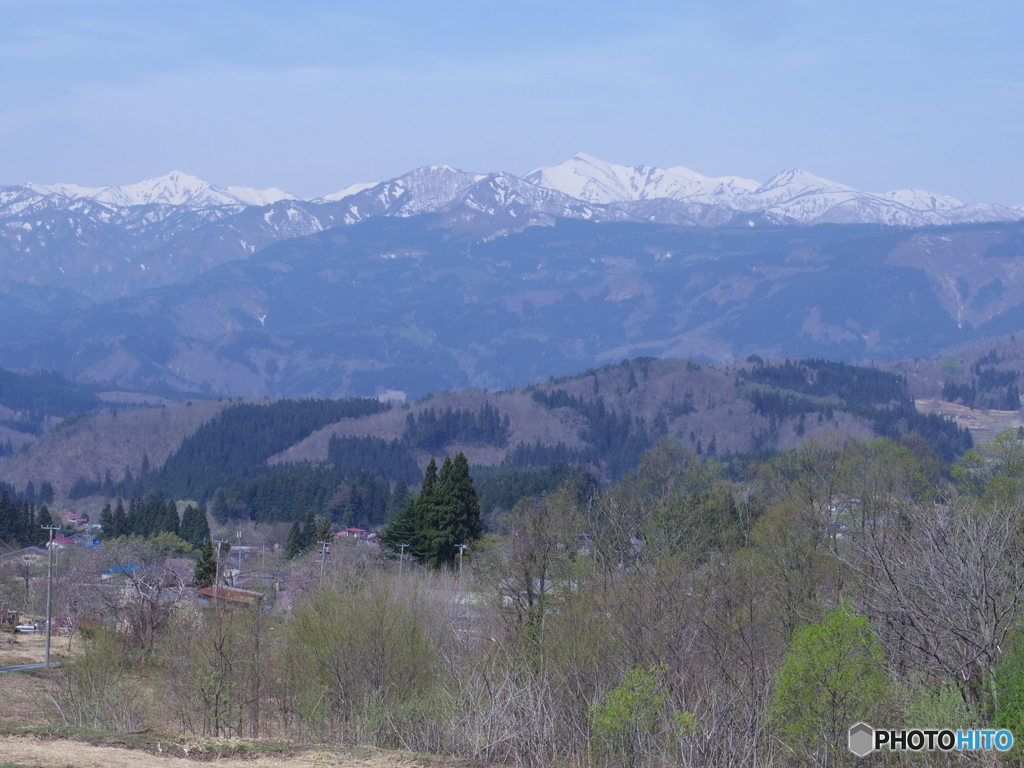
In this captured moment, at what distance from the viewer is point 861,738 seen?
A: 2480 centimetres

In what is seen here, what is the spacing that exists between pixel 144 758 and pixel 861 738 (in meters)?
14.1

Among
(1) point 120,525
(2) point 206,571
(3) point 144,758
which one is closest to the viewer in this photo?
(3) point 144,758

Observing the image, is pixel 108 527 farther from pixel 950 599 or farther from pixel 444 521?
pixel 950 599

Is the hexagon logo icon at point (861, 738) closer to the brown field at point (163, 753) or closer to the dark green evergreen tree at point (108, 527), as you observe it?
the brown field at point (163, 753)

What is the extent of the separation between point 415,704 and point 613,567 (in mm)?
15147

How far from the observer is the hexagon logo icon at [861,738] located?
969 inches

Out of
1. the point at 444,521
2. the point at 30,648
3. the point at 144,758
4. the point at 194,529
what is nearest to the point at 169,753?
the point at 144,758

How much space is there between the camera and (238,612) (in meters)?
39.2

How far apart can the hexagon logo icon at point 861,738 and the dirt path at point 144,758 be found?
8.08 metres

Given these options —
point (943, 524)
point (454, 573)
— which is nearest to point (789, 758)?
point (943, 524)

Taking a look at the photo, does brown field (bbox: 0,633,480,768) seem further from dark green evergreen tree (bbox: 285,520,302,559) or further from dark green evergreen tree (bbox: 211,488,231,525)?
dark green evergreen tree (bbox: 211,488,231,525)

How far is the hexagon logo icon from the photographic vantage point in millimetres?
24609

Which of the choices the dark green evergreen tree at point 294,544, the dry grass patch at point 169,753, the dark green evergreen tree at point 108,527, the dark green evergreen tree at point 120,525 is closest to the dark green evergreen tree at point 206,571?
the dark green evergreen tree at point 294,544

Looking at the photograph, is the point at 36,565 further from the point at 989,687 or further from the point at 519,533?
the point at 989,687
